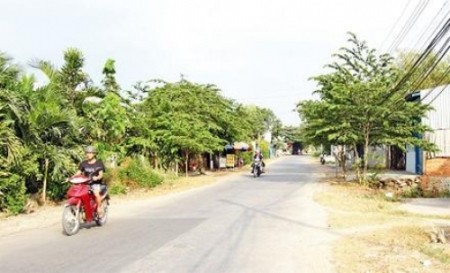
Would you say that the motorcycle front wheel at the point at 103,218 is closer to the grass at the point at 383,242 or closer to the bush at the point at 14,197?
the bush at the point at 14,197

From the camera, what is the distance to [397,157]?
37438 mm

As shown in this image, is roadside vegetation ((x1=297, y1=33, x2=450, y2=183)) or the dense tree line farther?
roadside vegetation ((x1=297, y1=33, x2=450, y2=183))

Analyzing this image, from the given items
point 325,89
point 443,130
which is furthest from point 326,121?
point 443,130

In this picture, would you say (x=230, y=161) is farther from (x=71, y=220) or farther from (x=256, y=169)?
(x=71, y=220)

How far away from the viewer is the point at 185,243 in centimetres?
909

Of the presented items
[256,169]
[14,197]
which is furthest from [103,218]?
[256,169]

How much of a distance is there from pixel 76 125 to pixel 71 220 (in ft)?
19.5

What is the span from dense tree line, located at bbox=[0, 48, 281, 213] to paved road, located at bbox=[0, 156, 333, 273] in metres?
2.50

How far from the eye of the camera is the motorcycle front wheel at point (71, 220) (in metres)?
9.91

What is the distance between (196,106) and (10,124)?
17.5 metres

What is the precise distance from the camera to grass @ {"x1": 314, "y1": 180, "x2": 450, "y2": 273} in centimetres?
739

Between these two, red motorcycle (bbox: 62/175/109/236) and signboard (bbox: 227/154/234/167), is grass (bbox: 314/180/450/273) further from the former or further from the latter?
signboard (bbox: 227/154/234/167)

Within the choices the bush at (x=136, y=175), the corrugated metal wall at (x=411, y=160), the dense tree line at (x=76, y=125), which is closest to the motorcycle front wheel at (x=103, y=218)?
the dense tree line at (x=76, y=125)

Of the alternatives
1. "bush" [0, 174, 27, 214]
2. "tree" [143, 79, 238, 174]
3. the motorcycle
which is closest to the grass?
"bush" [0, 174, 27, 214]
